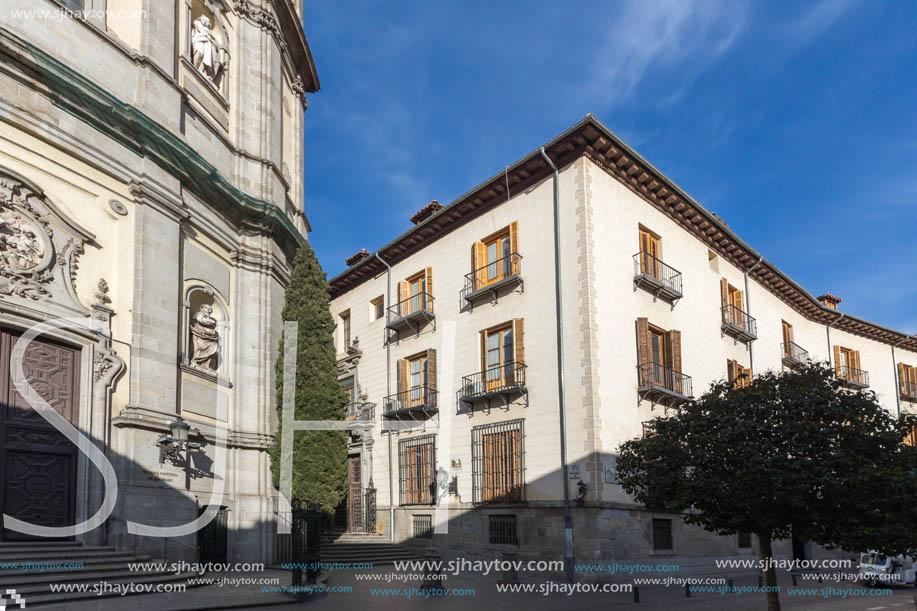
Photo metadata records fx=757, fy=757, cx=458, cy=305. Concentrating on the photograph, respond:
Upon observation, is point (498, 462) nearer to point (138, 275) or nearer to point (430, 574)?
point (430, 574)

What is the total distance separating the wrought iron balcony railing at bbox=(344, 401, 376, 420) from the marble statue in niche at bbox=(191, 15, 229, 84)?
1323cm

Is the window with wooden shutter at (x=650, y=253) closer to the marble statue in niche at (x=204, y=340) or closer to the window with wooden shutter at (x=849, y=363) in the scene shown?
the marble statue in niche at (x=204, y=340)

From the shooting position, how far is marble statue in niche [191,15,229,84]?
Result: 18.4 m

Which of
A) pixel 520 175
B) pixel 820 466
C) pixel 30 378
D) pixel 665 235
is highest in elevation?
pixel 520 175

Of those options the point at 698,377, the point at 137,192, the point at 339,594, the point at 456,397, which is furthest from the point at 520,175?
the point at 339,594

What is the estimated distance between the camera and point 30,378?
42.2 feet

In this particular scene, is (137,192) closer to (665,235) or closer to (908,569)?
(665,235)

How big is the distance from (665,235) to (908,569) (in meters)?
12.0

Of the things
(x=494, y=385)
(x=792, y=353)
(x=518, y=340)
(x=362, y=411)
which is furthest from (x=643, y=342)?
(x=792, y=353)

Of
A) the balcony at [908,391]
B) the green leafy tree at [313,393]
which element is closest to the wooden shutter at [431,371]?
the green leafy tree at [313,393]

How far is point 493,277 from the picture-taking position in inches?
941

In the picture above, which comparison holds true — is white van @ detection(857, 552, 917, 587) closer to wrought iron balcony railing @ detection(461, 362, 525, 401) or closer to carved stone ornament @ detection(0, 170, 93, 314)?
wrought iron balcony railing @ detection(461, 362, 525, 401)

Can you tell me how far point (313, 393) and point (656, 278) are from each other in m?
11.0

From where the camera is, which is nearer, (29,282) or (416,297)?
(29,282)
